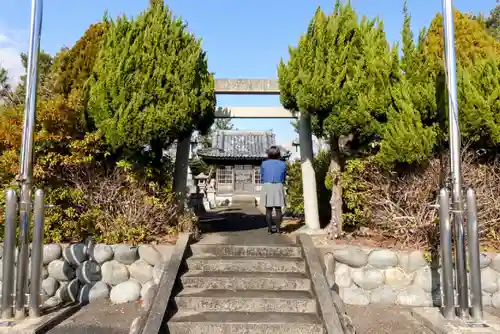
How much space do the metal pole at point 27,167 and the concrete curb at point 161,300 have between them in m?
1.34

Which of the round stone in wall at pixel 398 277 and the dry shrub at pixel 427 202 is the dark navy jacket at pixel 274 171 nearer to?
the dry shrub at pixel 427 202

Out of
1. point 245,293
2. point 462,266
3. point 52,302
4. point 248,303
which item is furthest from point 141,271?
point 462,266

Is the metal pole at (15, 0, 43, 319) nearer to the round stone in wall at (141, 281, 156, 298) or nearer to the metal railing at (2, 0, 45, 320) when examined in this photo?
the metal railing at (2, 0, 45, 320)

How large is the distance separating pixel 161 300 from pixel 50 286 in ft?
6.40

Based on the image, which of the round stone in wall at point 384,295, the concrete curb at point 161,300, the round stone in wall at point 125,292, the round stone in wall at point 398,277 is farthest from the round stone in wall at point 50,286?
the round stone in wall at point 398,277

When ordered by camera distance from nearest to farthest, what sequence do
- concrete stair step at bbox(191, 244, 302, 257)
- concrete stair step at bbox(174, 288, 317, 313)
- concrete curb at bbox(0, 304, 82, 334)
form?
concrete curb at bbox(0, 304, 82, 334) < concrete stair step at bbox(174, 288, 317, 313) < concrete stair step at bbox(191, 244, 302, 257)

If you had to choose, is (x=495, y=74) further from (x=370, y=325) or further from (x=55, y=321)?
(x=55, y=321)

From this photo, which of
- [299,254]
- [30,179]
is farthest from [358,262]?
[30,179]

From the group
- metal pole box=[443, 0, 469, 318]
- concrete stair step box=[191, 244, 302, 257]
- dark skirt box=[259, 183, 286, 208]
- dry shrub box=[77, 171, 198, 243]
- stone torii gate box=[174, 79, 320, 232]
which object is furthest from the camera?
stone torii gate box=[174, 79, 320, 232]

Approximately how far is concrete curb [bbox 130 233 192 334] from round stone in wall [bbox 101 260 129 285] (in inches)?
31.6

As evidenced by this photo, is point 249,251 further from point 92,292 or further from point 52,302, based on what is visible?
point 52,302

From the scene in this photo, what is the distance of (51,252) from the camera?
193 inches

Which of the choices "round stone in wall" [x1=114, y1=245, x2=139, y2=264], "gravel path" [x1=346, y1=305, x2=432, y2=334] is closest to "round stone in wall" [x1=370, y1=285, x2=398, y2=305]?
"gravel path" [x1=346, y1=305, x2=432, y2=334]

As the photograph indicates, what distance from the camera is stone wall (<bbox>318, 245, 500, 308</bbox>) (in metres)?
4.79
